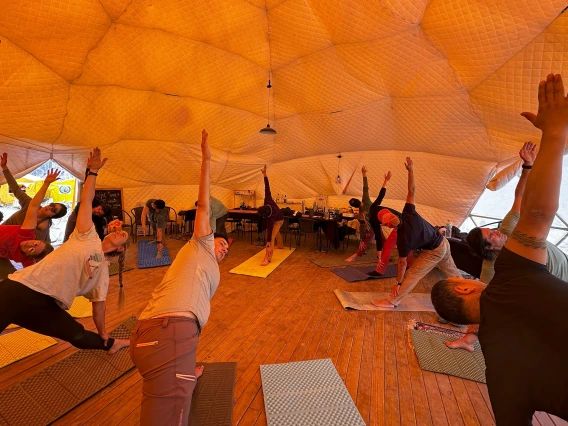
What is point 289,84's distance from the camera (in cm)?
629

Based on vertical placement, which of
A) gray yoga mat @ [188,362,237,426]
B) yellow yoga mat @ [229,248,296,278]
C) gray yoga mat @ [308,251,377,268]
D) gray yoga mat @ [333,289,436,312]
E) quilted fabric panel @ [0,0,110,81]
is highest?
quilted fabric panel @ [0,0,110,81]

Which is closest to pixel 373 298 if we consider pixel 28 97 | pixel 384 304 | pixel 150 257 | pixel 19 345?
pixel 384 304

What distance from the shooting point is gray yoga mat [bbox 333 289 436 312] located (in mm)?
3545

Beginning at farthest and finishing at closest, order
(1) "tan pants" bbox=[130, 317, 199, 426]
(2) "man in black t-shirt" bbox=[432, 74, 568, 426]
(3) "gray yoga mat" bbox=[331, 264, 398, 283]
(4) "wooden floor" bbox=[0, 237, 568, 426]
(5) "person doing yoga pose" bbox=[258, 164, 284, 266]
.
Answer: (5) "person doing yoga pose" bbox=[258, 164, 284, 266], (3) "gray yoga mat" bbox=[331, 264, 398, 283], (4) "wooden floor" bbox=[0, 237, 568, 426], (1) "tan pants" bbox=[130, 317, 199, 426], (2) "man in black t-shirt" bbox=[432, 74, 568, 426]

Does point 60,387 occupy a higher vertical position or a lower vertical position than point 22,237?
lower

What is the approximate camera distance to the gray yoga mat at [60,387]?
179cm

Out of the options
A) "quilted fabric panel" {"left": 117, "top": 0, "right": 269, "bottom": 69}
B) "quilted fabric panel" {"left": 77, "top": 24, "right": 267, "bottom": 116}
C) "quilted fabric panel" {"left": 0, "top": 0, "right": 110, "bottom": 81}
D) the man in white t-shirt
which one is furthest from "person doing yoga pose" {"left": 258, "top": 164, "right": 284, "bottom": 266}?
"quilted fabric panel" {"left": 0, "top": 0, "right": 110, "bottom": 81}

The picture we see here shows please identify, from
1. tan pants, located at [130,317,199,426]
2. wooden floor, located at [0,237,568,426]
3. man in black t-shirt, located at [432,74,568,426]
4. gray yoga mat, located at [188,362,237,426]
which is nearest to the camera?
man in black t-shirt, located at [432,74,568,426]

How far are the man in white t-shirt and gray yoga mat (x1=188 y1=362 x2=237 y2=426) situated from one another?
3.17 feet

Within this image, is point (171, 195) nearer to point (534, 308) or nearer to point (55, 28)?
point (55, 28)

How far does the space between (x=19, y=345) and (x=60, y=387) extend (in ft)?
3.18

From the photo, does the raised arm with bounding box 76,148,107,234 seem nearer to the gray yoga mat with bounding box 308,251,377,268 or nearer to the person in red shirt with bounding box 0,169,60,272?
the person in red shirt with bounding box 0,169,60,272

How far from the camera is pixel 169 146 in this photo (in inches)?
300

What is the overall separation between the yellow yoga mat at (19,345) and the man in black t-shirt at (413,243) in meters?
3.71
